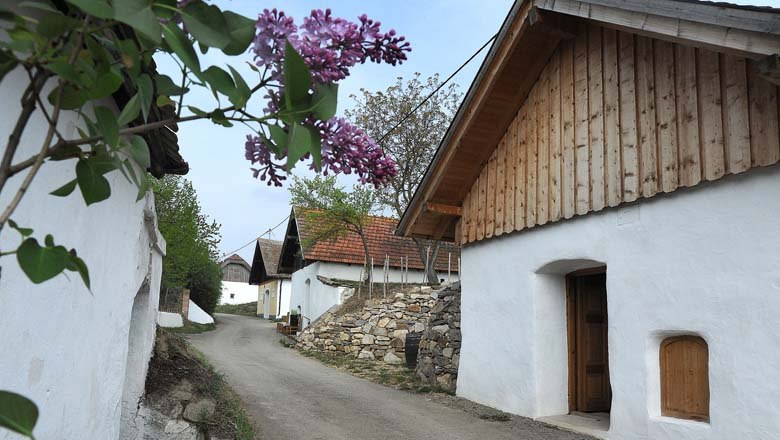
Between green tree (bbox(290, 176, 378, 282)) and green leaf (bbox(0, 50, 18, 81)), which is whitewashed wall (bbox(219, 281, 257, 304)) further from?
green leaf (bbox(0, 50, 18, 81))

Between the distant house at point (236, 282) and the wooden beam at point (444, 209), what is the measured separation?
4508 cm

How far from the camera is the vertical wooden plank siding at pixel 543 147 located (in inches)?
306

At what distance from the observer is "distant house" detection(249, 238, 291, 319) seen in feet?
114

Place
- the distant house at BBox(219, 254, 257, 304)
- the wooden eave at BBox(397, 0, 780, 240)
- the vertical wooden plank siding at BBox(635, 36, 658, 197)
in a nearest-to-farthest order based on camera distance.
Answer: the wooden eave at BBox(397, 0, 780, 240), the vertical wooden plank siding at BBox(635, 36, 658, 197), the distant house at BBox(219, 254, 257, 304)

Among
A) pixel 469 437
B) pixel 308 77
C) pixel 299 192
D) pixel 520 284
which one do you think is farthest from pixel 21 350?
pixel 299 192

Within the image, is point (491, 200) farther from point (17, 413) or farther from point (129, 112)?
point (17, 413)

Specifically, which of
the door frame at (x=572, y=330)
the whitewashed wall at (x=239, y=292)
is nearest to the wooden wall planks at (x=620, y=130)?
the door frame at (x=572, y=330)

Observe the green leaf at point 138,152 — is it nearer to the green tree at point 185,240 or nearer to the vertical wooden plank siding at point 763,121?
the vertical wooden plank siding at point 763,121

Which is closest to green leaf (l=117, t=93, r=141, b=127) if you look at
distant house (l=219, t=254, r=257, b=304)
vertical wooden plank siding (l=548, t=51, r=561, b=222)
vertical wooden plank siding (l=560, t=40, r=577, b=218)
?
vertical wooden plank siding (l=560, t=40, r=577, b=218)

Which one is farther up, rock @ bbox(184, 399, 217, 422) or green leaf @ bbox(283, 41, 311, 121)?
green leaf @ bbox(283, 41, 311, 121)

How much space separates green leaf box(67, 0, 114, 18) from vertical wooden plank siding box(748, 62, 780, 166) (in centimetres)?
541

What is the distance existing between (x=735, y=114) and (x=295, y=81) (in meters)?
5.41

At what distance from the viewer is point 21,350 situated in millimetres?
2354

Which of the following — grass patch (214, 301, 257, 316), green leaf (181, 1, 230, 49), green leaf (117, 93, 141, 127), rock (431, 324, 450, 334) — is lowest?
grass patch (214, 301, 257, 316)
